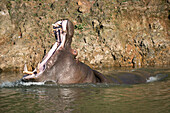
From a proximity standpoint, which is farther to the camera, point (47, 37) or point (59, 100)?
point (47, 37)

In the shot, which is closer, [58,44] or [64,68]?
[64,68]

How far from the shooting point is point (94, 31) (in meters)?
14.5

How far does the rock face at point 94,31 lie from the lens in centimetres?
1354

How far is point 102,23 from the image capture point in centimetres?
1450

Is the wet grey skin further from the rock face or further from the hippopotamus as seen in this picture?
the rock face

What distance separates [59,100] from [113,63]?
1056 cm

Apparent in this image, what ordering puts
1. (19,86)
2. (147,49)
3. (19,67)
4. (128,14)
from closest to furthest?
(19,86)
(19,67)
(147,49)
(128,14)

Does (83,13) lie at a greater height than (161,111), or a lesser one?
greater

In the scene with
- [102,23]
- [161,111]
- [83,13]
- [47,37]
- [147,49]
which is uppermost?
[83,13]

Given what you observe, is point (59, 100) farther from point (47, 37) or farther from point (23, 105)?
point (47, 37)

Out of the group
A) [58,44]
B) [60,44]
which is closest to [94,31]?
[58,44]

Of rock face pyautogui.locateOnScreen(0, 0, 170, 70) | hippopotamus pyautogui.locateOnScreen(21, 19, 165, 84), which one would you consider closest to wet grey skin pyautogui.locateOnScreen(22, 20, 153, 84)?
hippopotamus pyautogui.locateOnScreen(21, 19, 165, 84)

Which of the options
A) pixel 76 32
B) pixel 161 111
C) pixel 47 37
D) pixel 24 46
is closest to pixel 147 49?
pixel 76 32

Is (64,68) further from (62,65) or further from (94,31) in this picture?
(94,31)
